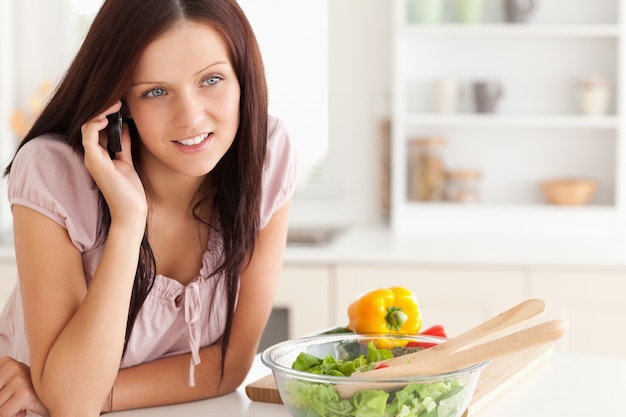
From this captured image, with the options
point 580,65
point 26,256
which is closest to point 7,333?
point 26,256

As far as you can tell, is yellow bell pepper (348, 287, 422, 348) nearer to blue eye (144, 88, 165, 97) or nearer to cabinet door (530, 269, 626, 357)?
blue eye (144, 88, 165, 97)

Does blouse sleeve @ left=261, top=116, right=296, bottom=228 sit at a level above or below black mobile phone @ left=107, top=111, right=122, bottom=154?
below

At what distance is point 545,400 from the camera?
1.54 meters

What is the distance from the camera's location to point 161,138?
156cm

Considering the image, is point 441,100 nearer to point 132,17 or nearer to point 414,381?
point 132,17

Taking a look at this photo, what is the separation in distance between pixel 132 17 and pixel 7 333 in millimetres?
674

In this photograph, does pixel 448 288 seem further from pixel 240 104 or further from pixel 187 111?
pixel 187 111

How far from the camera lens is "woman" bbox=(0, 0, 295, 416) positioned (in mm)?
Answer: 1517

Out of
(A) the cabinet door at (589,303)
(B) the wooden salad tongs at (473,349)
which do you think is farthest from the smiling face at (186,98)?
(A) the cabinet door at (589,303)

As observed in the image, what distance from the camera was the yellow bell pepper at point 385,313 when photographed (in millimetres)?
1697

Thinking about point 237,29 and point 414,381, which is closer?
point 414,381

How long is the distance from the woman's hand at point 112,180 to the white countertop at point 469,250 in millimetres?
1589

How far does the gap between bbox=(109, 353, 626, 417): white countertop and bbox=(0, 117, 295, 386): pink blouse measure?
0.25ft

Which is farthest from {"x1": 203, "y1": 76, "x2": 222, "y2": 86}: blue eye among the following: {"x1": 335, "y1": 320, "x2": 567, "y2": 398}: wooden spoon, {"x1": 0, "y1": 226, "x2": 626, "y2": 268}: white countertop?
{"x1": 0, "y1": 226, "x2": 626, "y2": 268}: white countertop
